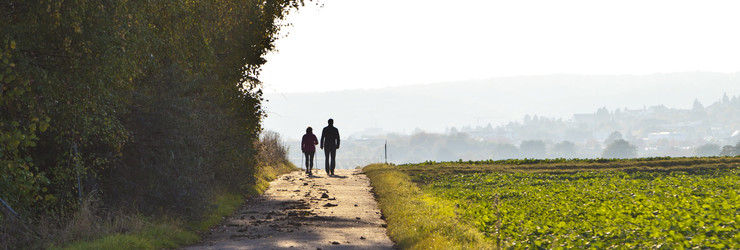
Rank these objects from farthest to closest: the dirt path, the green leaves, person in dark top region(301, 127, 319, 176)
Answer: person in dark top region(301, 127, 319, 176)
the dirt path
the green leaves

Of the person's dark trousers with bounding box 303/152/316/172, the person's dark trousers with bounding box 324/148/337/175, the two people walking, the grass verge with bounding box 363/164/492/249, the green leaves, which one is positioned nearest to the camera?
the grass verge with bounding box 363/164/492/249

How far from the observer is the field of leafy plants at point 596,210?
14.0m

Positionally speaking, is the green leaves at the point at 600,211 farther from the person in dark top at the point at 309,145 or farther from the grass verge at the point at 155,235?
the person in dark top at the point at 309,145

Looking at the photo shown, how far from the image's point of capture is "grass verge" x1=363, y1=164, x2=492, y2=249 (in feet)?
45.5

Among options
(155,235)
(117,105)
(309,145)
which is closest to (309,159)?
(309,145)

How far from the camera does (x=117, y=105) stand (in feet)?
48.9

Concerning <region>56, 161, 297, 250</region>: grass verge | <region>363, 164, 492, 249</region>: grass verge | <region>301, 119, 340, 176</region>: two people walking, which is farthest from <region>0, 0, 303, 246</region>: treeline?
<region>301, 119, 340, 176</region>: two people walking

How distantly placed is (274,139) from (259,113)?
46.4ft

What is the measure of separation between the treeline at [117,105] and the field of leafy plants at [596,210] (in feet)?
19.2

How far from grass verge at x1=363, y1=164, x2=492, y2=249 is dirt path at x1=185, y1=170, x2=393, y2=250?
0.31m

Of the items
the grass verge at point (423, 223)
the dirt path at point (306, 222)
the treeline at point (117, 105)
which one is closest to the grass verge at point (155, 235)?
the dirt path at point (306, 222)

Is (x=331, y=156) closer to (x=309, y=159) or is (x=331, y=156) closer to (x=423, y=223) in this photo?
(x=309, y=159)

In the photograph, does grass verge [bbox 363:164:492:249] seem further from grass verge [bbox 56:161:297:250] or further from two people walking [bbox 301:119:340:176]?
two people walking [bbox 301:119:340:176]

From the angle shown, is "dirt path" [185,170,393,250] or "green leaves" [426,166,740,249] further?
"dirt path" [185,170,393,250]
